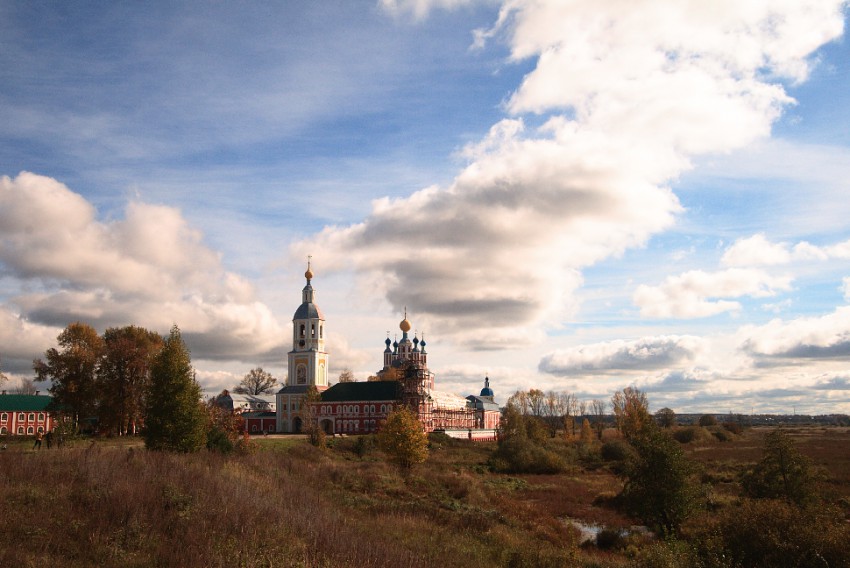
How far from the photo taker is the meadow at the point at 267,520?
12.7m

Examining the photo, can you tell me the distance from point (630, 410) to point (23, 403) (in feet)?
261

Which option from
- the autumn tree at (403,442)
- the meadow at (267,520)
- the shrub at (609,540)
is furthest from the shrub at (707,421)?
the shrub at (609,540)

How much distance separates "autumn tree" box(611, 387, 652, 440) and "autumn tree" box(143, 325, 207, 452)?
66.1 m

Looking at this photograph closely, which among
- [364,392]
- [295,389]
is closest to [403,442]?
[364,392]

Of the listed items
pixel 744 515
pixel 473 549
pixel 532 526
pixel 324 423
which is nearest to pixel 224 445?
pixel 532 526

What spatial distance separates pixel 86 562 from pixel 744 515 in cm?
1502

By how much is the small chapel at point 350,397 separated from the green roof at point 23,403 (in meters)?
29.7

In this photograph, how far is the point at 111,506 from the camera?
15.1 meters

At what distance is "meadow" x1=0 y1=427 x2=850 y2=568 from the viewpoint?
12.7 meters

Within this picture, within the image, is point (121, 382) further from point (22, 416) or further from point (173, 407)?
point (173, 407)

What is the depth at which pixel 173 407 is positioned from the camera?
30.4m

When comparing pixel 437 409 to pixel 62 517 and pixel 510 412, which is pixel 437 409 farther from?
pixel 62 517

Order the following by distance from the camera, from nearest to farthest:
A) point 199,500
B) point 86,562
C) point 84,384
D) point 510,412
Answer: point 86,562 < point 199,500 < point 84,384 < point 510,412

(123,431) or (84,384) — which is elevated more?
(84,384)
